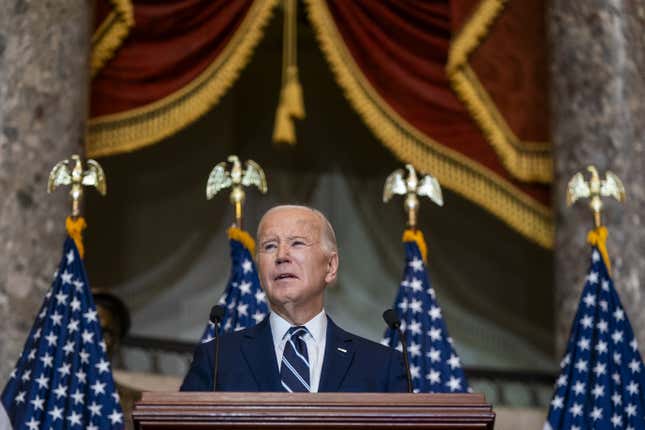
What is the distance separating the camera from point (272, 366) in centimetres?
340

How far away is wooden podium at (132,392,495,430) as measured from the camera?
274 centimetres

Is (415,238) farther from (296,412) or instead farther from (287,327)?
(296,412)

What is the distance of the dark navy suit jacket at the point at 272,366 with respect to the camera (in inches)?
133

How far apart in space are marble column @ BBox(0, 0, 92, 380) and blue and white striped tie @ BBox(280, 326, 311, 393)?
204 centimetres

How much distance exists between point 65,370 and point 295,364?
1.63 meters

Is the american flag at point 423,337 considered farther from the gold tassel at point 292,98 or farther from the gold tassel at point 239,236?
the gold tassel at point 292,98

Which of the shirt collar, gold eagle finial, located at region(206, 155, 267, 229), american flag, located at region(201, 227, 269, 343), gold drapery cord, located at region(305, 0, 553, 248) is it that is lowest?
the shirt collar

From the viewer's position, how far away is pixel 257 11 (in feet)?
20.6

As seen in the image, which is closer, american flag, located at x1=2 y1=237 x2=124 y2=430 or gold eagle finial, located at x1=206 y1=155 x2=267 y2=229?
american flag, located at x1=2 y1=237 x2=124 y2=430

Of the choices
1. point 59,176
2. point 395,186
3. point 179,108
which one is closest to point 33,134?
point 59,176

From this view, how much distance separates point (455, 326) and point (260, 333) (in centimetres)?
532

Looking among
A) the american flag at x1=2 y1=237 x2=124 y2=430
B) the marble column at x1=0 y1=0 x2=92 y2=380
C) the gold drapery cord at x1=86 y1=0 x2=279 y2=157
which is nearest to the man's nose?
the american flag at x1=2 y1=237 x2=124 y2=430

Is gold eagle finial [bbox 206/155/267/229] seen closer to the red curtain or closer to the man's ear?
the red curtain

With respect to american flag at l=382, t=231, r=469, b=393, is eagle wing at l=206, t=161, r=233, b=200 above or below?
above
